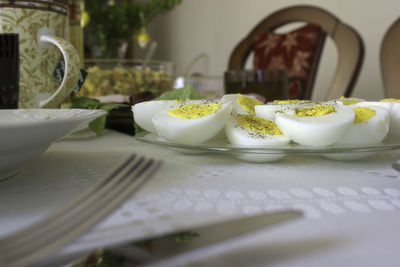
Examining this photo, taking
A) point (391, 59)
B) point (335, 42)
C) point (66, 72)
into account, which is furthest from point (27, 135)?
point (335, 42)

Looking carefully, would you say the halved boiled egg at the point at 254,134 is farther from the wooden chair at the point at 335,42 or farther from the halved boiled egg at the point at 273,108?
the wooden chair at the point at 335,42

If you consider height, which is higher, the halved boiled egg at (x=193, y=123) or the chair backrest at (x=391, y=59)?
the chair backrest at (x=391, y=59)

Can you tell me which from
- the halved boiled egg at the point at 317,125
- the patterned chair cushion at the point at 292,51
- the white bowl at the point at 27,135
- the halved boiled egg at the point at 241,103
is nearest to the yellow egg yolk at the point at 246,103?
the halved boiled egg at the point at 241,103

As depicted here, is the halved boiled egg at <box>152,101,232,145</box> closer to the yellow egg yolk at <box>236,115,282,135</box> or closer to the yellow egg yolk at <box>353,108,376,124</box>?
the yellow egg yolk at <box>236,115,282,135</box>

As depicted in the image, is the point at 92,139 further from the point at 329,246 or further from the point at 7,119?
the point at 329,246

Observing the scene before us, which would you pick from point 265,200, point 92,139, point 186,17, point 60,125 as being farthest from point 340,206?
point 186,17

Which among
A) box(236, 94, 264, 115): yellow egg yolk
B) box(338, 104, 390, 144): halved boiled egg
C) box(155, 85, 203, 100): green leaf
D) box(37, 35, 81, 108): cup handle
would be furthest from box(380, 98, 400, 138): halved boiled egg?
box(37, 35, 81, 108): cup handle
